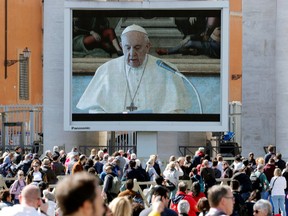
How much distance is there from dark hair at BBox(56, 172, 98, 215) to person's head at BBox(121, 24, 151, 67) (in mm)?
29034

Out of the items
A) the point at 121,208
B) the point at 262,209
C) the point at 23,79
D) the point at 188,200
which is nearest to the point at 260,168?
the point at 188,200

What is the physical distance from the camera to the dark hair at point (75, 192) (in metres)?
7.55

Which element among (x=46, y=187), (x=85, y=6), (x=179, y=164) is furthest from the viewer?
(x=85, y=6)

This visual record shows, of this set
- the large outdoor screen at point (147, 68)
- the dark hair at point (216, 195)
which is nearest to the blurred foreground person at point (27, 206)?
the dark hair at point (216, 195)

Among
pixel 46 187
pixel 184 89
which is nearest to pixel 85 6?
pixel 184 89

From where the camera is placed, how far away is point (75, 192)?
7.55 m

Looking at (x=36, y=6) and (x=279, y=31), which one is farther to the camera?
(x=36, y=6)

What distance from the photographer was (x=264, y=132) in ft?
125

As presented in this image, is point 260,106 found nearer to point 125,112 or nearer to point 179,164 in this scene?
point 125,112

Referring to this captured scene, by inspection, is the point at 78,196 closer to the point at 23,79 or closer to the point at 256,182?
the point at 256,182

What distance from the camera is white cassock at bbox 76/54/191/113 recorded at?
36406 millimetres

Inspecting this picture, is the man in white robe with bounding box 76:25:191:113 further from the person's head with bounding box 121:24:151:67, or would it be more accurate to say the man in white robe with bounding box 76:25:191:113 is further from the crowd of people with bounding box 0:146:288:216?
the crowd of people with bounding box 0:146:288:216

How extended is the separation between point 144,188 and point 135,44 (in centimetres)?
1218

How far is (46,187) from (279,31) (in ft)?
63.8
